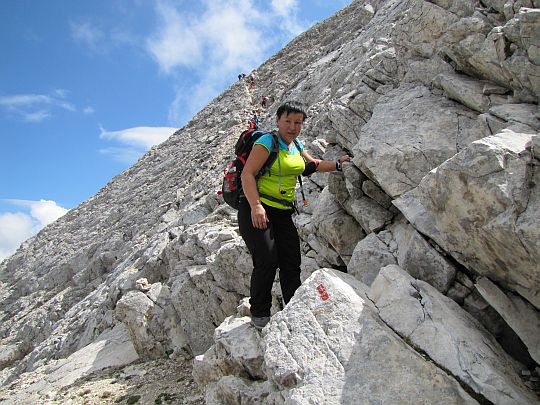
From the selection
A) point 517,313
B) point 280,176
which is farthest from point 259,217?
point 517,313

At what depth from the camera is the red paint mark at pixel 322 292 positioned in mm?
5363

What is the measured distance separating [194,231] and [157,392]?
8.19m

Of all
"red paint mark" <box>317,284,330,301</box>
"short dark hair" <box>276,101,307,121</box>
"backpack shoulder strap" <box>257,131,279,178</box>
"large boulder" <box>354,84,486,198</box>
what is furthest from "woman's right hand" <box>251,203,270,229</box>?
"large boulder" <box>354,84,486,198</box>

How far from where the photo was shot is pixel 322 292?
543 centimetres

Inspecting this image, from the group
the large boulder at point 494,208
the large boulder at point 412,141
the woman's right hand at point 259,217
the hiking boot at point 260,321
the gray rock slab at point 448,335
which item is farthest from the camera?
the large boulder at point 412,141

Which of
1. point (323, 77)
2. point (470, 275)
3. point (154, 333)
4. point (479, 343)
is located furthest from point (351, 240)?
point (323, 77)

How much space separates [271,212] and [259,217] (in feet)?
Answer: 1.99

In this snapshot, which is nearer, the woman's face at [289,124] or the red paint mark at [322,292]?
the red paint mark at [322,292]

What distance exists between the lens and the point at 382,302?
5.44 meters

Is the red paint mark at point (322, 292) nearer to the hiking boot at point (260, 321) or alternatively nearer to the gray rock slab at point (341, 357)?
the gray rock slab at point (341, 357)

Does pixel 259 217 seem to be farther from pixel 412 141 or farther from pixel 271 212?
pixel 412 141

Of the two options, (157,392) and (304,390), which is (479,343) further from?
(157,392)

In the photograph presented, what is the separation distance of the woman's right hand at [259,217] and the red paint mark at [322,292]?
4.44 ft

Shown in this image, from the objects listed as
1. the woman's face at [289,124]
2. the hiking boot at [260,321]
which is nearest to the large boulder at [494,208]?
the woman's face at [289,124]
